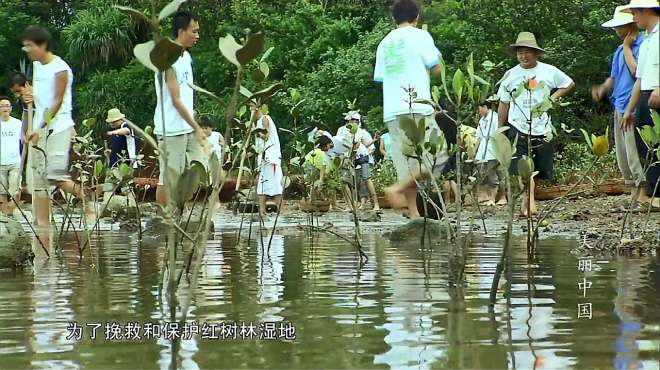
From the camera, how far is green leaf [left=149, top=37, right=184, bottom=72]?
3.71 metres

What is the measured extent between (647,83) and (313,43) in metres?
18.4

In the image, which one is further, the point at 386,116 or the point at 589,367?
the point at 386,116

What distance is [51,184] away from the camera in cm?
909

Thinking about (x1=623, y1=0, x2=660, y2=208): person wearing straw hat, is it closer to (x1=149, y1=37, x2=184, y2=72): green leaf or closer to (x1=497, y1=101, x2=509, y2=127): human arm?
(x1=497, y1=101, x2=509, y2=127): human arm

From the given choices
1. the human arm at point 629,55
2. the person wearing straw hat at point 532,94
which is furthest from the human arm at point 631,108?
the person wearing straw hat at point 532,94

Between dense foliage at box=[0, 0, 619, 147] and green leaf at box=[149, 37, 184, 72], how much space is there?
14277 mm

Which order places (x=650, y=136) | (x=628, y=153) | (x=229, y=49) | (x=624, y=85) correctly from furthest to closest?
(x=624, y=85)
(x=628, y=153)
(x=650, y=136)
(x=229, y=49)

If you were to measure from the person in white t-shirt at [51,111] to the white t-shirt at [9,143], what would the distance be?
2.91 metres

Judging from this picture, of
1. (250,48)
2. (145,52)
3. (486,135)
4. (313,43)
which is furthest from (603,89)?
(313,43)

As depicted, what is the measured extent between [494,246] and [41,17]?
23.6m

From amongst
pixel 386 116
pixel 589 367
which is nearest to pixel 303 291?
pixel 589 367

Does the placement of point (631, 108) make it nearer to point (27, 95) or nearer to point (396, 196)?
point (396, 196)

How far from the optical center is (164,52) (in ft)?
12.3

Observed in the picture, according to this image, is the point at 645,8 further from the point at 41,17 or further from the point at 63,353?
the point at 41,17
